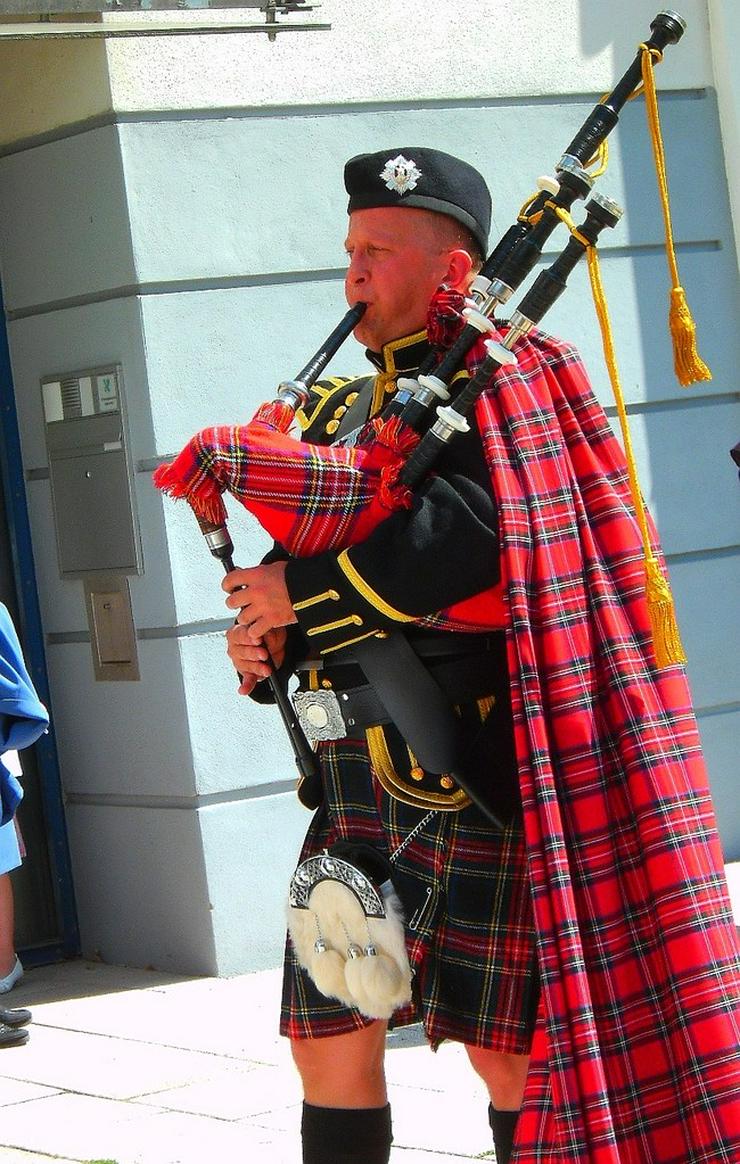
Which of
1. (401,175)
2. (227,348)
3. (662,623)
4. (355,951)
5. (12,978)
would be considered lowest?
(12,978)

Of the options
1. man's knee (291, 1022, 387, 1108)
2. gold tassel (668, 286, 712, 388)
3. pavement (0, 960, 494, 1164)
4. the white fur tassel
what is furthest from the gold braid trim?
pavement (0, 960, 494, 1164)

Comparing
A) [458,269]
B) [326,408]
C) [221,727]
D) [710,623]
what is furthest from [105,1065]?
[710,623]

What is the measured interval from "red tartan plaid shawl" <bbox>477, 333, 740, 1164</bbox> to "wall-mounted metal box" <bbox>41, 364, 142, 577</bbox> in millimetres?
3017

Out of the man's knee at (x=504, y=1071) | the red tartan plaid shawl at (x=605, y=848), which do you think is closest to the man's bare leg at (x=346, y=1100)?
the man's knee at (x=504, y=1071)

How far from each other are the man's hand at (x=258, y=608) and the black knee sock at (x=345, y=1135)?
72 cm

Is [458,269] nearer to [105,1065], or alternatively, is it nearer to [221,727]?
[105,1065]

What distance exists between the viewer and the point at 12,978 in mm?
5406

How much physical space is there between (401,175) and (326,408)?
43cm

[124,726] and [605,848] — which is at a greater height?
[124,726]

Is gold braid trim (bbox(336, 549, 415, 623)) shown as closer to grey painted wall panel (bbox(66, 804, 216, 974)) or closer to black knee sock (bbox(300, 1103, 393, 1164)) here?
black knee sock (bbox(300, 1103, 393, 1164))

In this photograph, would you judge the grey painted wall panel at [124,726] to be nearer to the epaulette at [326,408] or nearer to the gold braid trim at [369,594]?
the epaulette at [326,408]

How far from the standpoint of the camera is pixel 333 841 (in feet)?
9.45

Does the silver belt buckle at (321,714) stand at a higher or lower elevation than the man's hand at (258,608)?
lower

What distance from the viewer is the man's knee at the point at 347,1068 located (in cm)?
279
